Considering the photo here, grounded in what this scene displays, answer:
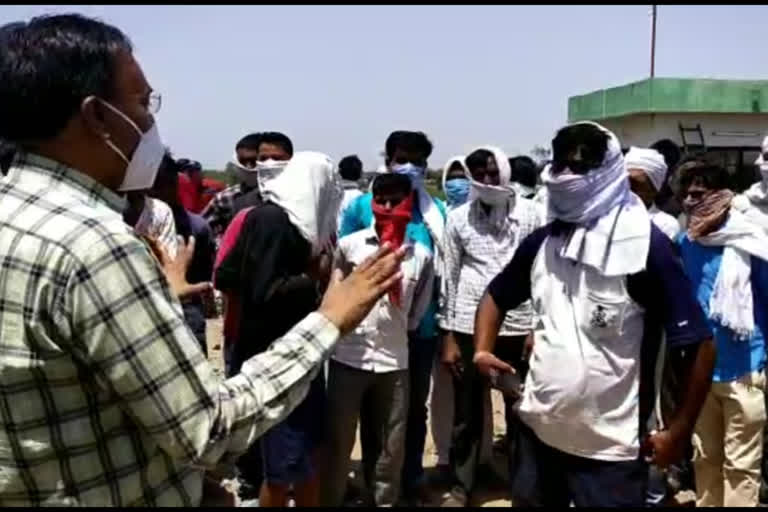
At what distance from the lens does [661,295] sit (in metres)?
2.57

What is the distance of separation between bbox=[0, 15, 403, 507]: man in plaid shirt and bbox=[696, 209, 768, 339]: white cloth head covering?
2.75 m

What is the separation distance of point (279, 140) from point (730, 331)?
243 centimetres

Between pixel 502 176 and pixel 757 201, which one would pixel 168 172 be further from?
pixel 757 201

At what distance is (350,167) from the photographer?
26.1ft

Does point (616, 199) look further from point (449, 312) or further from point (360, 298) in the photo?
point (449, 312)

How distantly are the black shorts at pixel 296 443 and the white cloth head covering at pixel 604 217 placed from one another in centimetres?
127

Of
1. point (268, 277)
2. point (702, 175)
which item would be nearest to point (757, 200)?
point (702, 175)

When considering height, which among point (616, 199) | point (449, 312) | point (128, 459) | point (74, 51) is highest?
point (74, 51)

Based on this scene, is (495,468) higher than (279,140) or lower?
lower

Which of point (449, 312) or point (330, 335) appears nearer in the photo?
point (330, 335)

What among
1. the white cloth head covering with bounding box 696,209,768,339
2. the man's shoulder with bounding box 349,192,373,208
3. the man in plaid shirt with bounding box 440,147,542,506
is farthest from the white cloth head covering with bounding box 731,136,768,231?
the man's shoulder with bounding box 349,192,373,208

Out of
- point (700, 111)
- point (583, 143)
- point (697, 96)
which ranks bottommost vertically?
point (583, 143)

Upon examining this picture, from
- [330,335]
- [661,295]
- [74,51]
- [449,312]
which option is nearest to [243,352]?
[449,312]

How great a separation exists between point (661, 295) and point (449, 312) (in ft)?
6.44
